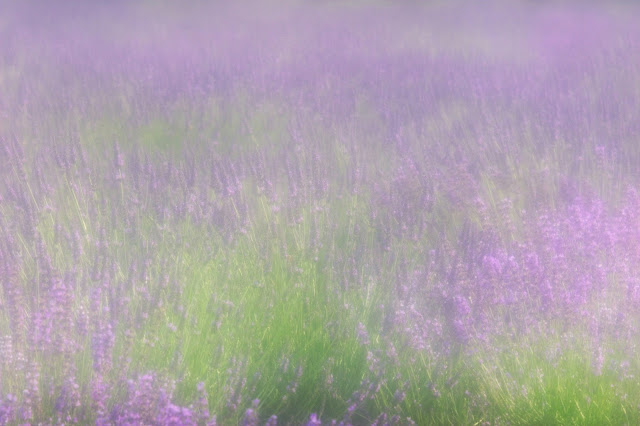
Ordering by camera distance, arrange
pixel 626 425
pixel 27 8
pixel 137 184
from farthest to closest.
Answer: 1. pixel 27 8
2. pixel 137 184
3. pixel 626 425

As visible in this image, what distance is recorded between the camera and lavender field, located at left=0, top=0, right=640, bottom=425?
6.70ft

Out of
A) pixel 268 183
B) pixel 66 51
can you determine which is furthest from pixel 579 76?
pixel 66 51

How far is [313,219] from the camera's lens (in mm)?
2979

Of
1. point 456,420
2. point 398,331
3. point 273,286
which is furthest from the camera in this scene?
point 273,286

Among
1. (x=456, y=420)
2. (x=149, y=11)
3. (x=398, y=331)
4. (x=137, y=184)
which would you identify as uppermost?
(x=149, y=11)

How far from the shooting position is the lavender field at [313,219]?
2.04m

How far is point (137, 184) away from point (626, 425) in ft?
7.92

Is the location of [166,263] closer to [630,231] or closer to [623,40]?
[630,231]

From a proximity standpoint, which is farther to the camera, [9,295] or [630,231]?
[630,231]

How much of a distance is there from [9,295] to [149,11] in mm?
4011

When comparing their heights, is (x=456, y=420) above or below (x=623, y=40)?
below

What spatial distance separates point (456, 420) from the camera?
2.10m

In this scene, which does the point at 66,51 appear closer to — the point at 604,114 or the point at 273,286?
the point at 273,286

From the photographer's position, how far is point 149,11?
5551 mm
